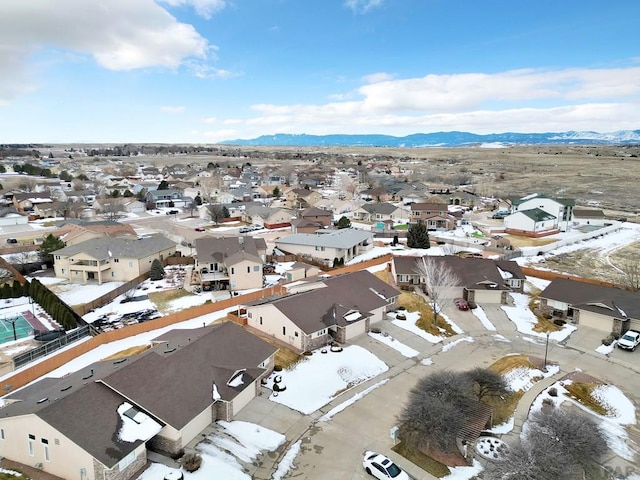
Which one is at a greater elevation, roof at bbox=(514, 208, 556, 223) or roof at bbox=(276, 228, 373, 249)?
roof at bbox=(514, 208, 556, 223)

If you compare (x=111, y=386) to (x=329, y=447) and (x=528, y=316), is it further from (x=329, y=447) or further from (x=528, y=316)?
(x=528, y=316)

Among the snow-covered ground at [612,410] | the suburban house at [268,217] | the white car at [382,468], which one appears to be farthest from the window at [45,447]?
the suburban house at [268,217]

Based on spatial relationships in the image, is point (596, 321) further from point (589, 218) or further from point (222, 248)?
point (589, 218)

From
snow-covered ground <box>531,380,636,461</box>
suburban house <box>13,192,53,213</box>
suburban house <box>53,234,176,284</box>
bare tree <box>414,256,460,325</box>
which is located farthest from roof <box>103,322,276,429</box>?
suburban house <box>13,192,53,213</box>

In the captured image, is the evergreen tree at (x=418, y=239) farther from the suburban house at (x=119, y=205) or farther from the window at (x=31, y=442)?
the suburban house at (x=119, y=205)

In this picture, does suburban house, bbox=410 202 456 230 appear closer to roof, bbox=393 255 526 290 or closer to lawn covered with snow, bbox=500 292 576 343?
roof, bbox=393 255 526 290
